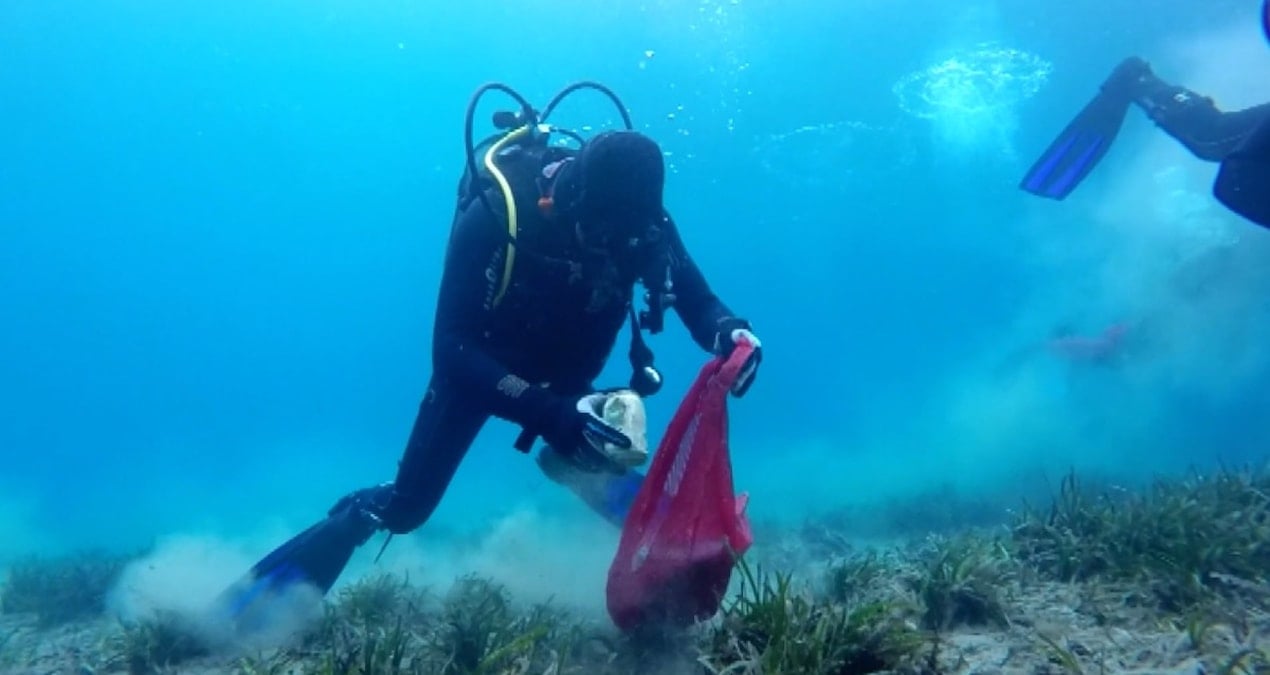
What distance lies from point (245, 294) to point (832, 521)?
102m

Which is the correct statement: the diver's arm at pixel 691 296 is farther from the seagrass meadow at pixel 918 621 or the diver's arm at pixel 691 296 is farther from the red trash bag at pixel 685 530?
the seagrass meadow at pixel 918 621

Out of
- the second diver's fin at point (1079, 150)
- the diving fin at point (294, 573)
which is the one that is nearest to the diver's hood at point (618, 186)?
the diving fin at point (294, 573)

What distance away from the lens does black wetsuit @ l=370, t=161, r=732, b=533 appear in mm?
4117

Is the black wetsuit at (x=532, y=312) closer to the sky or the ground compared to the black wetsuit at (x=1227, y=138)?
closer to the ground

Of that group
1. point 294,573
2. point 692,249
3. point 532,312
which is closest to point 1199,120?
point 532,312

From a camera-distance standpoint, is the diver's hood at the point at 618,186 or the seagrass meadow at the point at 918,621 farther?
the diver's hood at the point at 618,186

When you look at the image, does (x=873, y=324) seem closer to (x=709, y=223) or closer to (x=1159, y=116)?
(x=709, y=223)

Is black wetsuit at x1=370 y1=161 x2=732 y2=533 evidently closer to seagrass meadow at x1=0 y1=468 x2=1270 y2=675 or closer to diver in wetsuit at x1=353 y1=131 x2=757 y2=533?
diver in wetsuit at x1=353 y1=131 x2=757 y2=533

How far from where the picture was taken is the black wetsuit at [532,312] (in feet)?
13.5

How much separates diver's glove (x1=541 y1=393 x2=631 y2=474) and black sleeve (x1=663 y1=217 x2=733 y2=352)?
50.8 inches

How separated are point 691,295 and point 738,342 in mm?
830

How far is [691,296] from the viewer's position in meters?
4.83

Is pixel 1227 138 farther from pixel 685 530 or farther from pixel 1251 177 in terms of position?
pixel 685 530

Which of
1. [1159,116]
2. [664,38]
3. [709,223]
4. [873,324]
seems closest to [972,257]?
[873,324]
